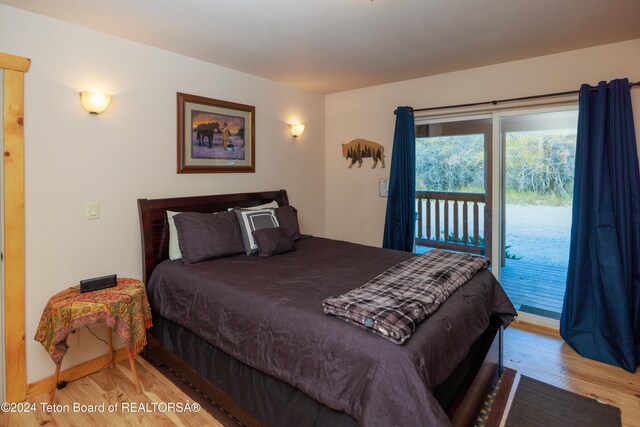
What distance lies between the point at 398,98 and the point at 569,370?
296 centimetres

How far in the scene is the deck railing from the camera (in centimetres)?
370

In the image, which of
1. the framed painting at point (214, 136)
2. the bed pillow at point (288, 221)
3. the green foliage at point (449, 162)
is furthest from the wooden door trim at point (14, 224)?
the green foliage at point (449, 162)

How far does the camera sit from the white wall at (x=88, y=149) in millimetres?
2301

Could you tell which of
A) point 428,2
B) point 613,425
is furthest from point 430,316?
point 428,2

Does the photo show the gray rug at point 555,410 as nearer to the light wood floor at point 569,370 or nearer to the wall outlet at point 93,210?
the light wood floor at point 569,370

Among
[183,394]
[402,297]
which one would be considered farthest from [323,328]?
[183,394]

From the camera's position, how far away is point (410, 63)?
331 centimetres

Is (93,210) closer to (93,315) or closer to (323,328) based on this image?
(93,315)

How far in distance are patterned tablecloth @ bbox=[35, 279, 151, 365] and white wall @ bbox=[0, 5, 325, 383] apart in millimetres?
298

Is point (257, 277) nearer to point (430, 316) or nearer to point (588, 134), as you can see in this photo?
point (430, 316)

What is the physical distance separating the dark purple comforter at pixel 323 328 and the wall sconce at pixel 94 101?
122 cm

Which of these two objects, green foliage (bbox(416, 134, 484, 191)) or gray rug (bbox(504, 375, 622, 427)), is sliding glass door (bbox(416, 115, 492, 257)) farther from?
gray rug (bbox(504, 375, 622, 427))

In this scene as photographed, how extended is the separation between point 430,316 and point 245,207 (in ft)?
7.42

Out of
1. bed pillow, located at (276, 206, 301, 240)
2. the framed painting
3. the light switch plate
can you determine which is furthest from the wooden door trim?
the light switch plate
